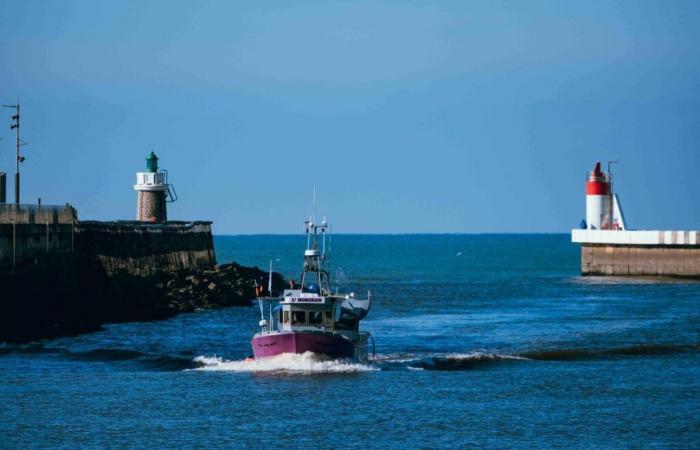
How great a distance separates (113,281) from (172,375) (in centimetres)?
2670

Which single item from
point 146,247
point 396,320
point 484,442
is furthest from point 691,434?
point 146,247

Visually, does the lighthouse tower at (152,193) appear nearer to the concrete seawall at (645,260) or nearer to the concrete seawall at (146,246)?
the concrete seawall at (146,246)

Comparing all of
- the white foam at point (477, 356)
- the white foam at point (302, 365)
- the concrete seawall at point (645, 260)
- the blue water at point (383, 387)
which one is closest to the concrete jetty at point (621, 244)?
the concrete seawall at point (645, 260)

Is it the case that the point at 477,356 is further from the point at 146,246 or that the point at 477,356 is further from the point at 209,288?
the point at 146,246

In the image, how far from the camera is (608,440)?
3516cm

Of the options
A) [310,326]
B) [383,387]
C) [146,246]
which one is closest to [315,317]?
[310,326]

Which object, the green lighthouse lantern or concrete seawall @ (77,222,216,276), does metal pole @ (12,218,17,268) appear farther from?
the green lighthouse lantern

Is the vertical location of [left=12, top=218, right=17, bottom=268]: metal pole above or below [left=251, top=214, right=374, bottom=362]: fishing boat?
above

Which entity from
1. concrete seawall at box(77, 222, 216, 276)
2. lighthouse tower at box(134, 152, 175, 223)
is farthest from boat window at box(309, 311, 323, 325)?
lighthouse tower at box(134, 152, 175, 223)

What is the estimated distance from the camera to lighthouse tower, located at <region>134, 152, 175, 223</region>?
94.7 meters

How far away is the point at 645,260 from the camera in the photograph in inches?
3957

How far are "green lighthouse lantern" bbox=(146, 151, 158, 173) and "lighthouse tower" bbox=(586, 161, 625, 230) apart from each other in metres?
30.1

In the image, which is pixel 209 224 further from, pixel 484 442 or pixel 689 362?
pixel 484 442

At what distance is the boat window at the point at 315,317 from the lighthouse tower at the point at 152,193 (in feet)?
167
